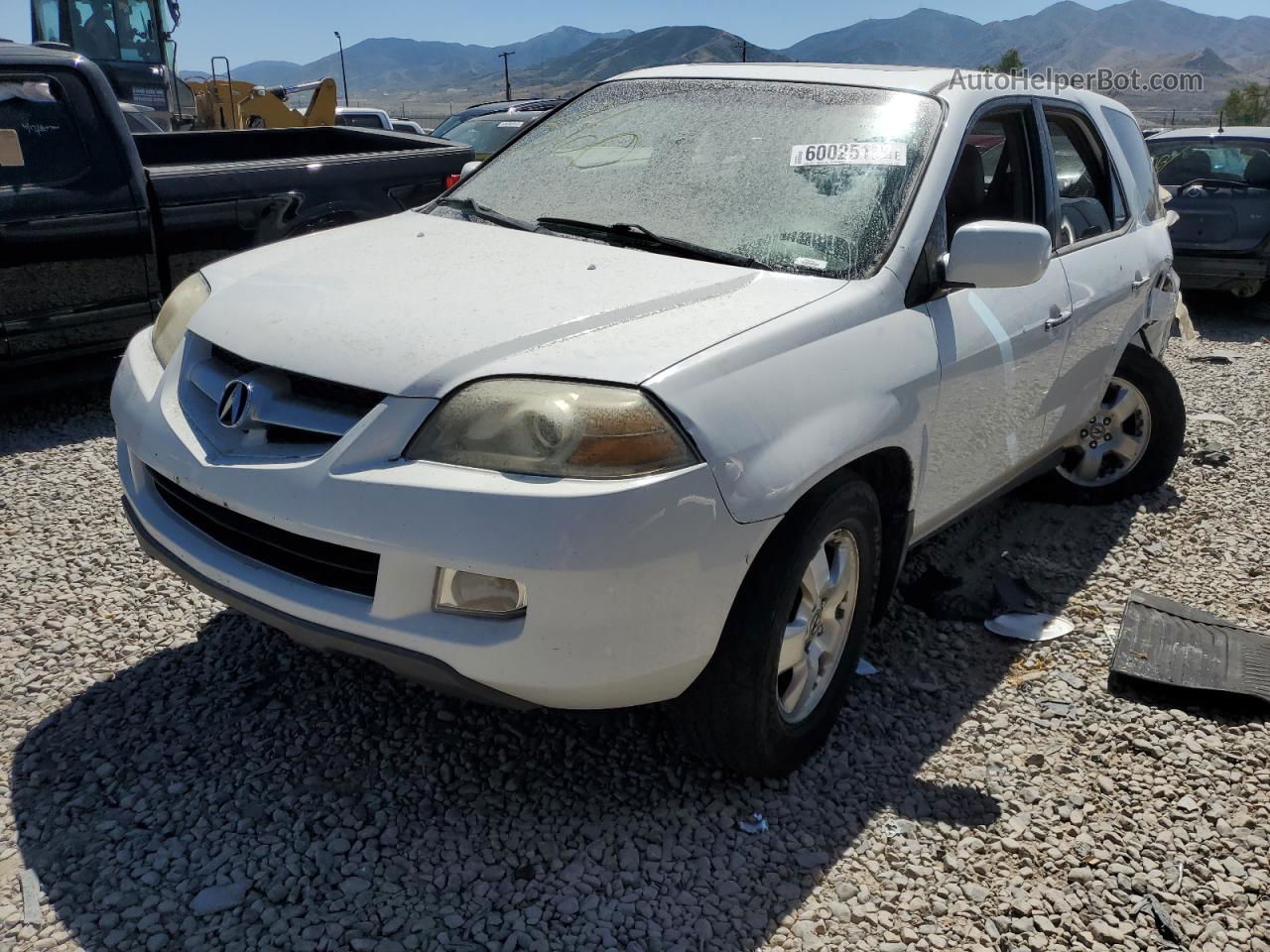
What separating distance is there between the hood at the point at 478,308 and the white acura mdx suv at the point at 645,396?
11mm

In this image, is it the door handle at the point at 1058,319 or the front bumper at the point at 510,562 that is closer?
the front bumper at the point at 510,562

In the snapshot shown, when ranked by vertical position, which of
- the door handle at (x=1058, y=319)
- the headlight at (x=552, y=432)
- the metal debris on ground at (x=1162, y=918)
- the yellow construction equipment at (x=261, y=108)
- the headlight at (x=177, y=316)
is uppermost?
the yellow construction equipment at (x=261, y=108)

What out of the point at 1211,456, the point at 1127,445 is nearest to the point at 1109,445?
the point at 1127,445

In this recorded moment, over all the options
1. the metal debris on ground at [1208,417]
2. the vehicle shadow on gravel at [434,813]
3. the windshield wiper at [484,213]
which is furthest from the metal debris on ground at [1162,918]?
the metal debris on ground at [1208,417]

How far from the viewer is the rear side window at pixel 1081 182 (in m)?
3.92

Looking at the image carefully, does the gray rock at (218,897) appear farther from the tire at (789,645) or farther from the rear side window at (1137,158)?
the rear side window at (1137,158)

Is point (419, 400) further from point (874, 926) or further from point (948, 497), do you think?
point (948, 497)

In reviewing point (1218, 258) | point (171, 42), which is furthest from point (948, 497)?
point (171, 42)

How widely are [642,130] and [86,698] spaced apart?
241 centimetres

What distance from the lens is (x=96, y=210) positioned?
532cm

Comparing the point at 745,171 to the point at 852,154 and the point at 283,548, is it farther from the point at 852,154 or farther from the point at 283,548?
the point at 283,548

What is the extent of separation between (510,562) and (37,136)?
4.53 meters

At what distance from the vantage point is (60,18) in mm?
18312

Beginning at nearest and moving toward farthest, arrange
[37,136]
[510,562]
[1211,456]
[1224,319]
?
[510,562]
[37,136]
[1211,456]
[1224,319]
